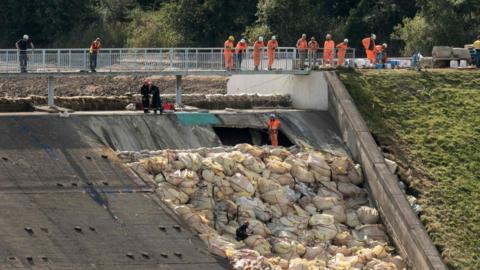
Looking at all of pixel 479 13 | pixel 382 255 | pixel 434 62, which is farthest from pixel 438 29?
pixel 382 255

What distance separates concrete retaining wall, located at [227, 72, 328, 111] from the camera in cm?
5919

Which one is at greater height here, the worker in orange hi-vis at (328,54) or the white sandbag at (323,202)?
the worker in orange hi-vis at (328,54)

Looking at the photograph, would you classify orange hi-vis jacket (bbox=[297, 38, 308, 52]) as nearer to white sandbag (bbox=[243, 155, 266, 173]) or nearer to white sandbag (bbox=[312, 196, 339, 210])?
white sandbag (bbox=[243, 155, 266, 173])

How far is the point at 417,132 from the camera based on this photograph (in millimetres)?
57531

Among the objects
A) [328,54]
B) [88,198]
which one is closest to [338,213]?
[88,198]

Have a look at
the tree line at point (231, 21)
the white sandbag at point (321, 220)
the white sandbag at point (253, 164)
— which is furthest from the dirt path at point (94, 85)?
the white sandbag at point (321, 220)

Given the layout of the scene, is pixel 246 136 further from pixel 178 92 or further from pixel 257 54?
pixel 257 54

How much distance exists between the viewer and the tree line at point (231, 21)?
2990 inches

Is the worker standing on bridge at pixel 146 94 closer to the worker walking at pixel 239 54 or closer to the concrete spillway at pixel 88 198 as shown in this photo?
the concrete spillway at pixel 88 198

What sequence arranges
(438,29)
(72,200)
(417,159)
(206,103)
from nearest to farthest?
(72,200) → (417,159) → (206,103) → (438,29)

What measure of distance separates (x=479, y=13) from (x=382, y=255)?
2729 centimetres

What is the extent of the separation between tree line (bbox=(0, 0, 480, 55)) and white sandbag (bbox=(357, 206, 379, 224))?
2279 centimetres

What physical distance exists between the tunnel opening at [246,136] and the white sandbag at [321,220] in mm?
4832

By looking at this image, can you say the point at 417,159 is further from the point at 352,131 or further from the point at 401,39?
the point at 401,39
